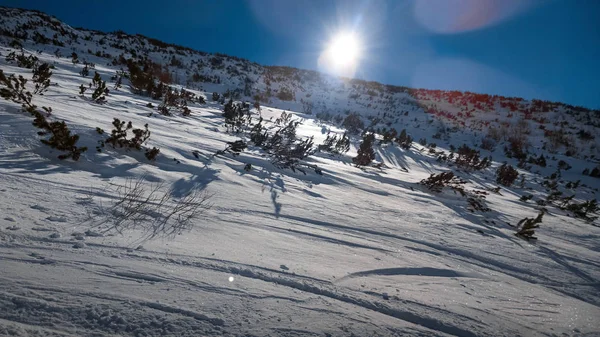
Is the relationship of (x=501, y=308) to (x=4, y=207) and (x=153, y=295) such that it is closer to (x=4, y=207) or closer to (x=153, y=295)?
(x=153, y=295)

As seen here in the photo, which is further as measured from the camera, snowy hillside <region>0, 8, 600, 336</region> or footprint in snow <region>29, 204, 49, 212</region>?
Result: footprint in snow <region>29, 204, 49, 212</region>

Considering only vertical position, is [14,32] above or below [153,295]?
above

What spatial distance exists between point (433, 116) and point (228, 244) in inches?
702

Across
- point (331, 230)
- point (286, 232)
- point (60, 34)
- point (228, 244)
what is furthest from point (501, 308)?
point (60, 34)

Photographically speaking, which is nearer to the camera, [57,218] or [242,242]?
[57,218]

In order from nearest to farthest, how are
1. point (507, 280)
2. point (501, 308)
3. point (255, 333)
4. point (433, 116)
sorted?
point (255, 333), point (501, 308), point (507, 280), point (433, 116)

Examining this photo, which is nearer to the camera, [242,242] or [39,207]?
[39,207]

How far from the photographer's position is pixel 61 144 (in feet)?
7.73

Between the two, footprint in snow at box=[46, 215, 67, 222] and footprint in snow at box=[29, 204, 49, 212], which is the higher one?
footprint in snow at box=[29, 204, 49, 212]

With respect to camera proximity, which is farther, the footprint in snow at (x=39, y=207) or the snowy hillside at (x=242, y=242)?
the footprint in snow at (x=39, y=207)

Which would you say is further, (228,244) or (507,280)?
(507,280)

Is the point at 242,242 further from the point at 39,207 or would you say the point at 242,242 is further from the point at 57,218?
the point at 39,207

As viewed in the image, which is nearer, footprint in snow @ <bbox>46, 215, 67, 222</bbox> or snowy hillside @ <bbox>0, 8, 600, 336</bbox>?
snowy hillside @ <bbox>0, 8, 600, 336</bbox>

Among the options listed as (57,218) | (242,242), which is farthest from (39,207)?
(242,242)
